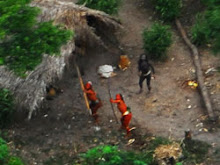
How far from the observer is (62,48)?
1209 cm

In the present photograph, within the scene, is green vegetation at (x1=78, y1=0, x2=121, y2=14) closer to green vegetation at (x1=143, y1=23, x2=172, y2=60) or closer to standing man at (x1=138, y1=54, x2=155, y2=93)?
green vegetation at (x1=143, y1=23, x2=172, y2=60)

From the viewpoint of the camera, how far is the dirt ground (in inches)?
462

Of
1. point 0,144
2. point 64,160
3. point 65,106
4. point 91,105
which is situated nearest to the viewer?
point 0,144

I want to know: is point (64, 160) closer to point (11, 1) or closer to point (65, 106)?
point (65, 106)

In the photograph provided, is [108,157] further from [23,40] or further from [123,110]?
[23,40]

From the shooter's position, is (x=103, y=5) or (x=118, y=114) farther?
(x=103, y=5)

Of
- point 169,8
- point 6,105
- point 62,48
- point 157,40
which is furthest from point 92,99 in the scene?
point 169,8

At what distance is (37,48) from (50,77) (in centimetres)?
280

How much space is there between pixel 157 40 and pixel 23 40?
564 centimetres

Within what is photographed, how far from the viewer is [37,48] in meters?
9.14

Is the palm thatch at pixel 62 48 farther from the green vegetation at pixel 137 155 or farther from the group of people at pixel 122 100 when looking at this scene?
the green vegetation at pixel 137 155

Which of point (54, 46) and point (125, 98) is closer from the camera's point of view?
point (54, 46)

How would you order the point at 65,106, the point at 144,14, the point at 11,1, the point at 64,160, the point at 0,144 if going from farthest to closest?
the point at 144,14
the point at 65,106
the point at 64,160
the point at 0,144
the point at 11,1

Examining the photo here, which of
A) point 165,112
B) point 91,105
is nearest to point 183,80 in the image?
point 165,112
